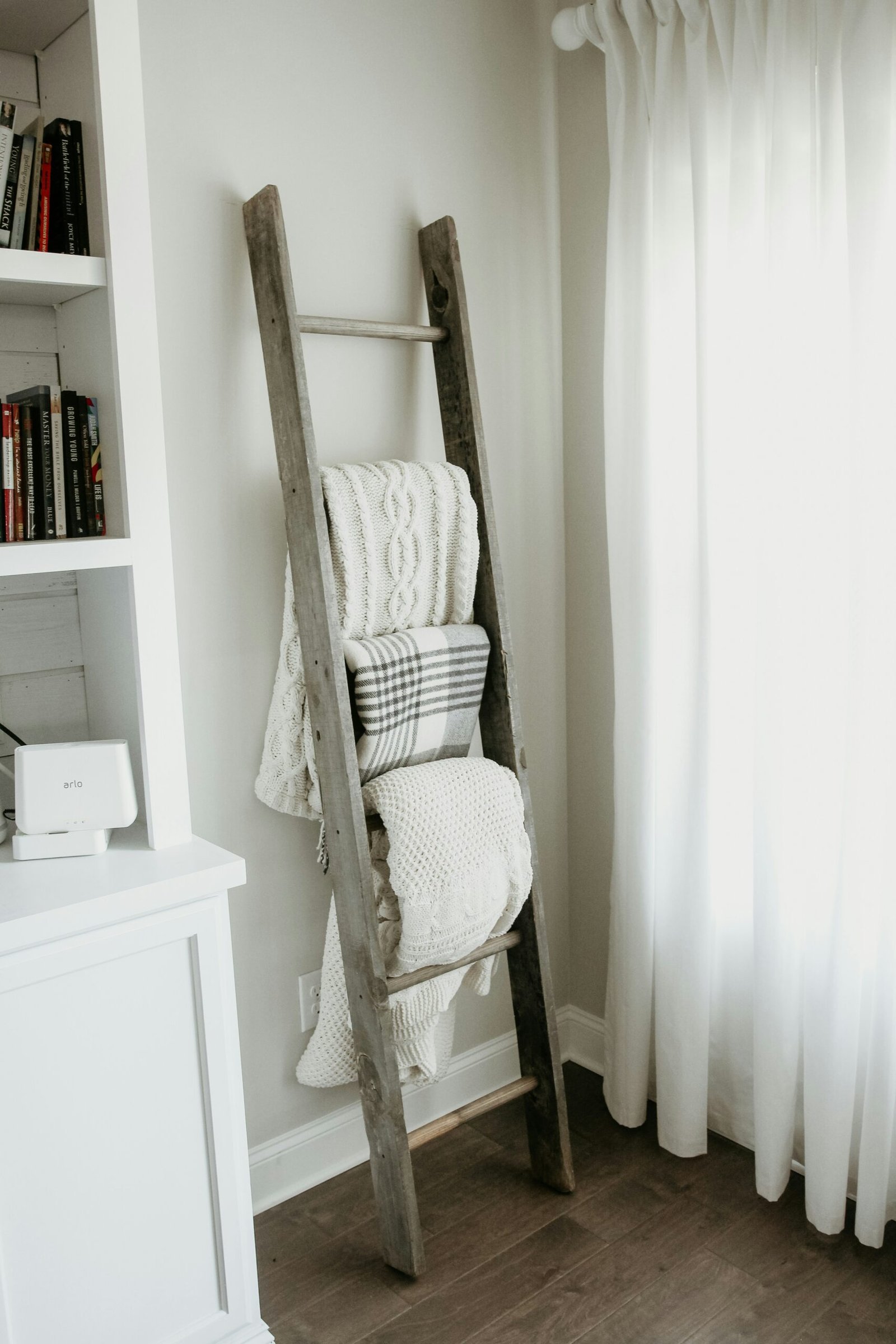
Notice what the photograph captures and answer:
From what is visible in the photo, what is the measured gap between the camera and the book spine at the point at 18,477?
142 cm

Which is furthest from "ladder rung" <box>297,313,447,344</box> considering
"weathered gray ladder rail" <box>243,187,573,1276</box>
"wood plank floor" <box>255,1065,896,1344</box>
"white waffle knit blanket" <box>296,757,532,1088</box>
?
"wood plank floor" <box>255,1065,896,1344</box>

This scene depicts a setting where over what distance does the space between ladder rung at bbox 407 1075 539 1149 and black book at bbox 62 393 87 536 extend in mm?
1081

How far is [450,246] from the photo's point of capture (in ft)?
6.30

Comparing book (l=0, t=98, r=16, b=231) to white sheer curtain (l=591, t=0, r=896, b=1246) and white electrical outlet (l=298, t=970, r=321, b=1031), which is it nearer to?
white sheer curtain (l=591, t=0, r=896, b=1246)

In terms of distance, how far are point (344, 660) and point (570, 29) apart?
123 centimetres

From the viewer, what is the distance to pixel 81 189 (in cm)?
147

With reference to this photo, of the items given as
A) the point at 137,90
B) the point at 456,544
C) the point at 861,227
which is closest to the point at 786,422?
the point at 861,227

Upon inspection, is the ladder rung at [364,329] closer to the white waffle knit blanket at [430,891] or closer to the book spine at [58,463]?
the book spine at [58,463]

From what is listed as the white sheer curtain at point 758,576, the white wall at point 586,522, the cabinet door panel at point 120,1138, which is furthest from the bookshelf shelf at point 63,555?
the white wall at point 586,522

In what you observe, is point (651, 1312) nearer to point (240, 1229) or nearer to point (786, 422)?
point (240, 1229)

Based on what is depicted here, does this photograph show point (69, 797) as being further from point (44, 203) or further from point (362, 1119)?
point (362, 1119)

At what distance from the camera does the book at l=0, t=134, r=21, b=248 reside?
1.39 m

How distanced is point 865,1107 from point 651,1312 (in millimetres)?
465

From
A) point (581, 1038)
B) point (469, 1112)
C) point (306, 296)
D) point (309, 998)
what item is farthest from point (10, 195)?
point (581, 1038)
